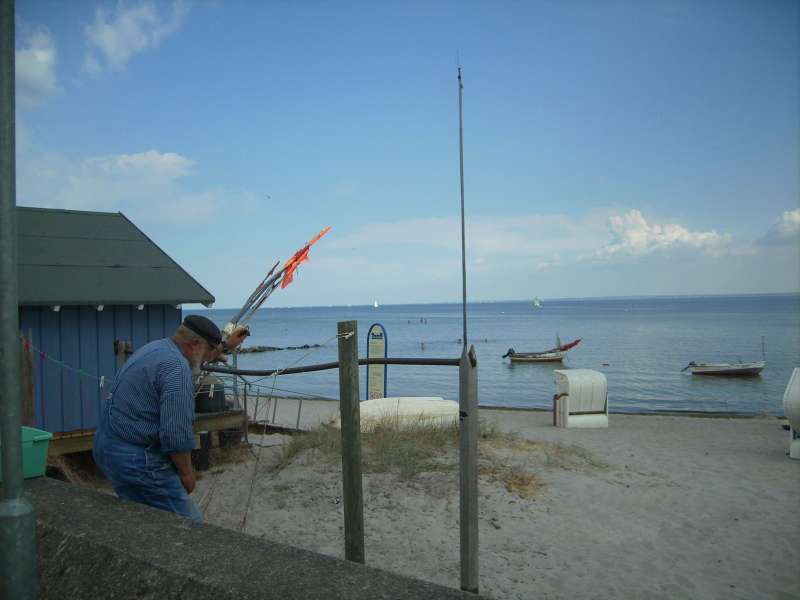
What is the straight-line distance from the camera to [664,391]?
3042 cm

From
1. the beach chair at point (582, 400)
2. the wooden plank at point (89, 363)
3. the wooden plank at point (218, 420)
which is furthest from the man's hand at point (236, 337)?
the beach chair at point (582, 400)

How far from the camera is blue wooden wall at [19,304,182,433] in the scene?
8555 millimetres

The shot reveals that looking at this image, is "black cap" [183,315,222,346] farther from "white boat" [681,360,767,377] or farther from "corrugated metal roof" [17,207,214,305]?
"white boat" [681,360,767,377]

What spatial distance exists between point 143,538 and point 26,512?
0.80 metres

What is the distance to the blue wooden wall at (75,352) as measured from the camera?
28.1ft

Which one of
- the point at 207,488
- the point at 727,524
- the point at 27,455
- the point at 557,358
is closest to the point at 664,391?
the point at 557,358

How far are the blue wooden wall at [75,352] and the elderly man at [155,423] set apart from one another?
5440mm

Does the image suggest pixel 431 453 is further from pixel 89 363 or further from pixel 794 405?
pixel 794 405

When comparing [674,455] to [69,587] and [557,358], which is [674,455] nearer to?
[69,587]

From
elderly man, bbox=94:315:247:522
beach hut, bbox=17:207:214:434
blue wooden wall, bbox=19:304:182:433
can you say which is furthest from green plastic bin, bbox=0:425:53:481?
blue wooden wall, bbox=19:304:182:433

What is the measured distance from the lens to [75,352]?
8.84 meters

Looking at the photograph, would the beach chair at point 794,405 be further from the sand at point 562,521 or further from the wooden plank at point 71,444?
the wooden plank at point 71,444

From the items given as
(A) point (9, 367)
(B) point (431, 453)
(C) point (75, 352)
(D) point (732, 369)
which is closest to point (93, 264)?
(C) point (75, 352)

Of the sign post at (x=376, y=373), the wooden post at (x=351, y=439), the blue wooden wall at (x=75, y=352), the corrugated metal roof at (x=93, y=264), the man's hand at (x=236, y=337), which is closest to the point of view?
the wooden post at (x=351, y=439)
